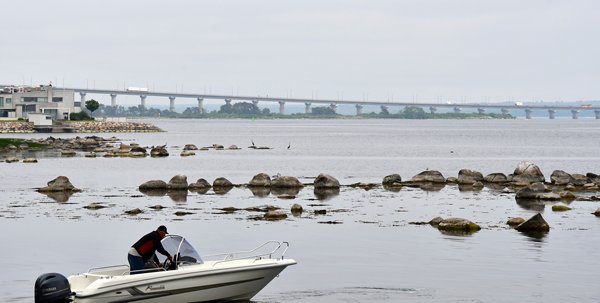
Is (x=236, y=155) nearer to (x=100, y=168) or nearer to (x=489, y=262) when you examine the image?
(x=100, y=168)

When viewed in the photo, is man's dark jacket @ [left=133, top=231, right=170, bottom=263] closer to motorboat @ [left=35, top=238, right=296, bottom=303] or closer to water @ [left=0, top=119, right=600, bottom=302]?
motorboat @ [left=35, top=238, right=296, bottom=303]

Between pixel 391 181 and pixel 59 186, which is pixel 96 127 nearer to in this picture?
pixel 391 181

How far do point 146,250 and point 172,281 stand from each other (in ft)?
3.65

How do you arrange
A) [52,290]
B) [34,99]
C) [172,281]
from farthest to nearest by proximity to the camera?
[34,99], [172,281], [52,290]

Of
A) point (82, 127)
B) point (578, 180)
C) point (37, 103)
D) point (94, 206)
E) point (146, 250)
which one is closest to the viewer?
point (146, 250)

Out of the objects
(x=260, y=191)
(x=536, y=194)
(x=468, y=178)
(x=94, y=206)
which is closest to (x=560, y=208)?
(x=536, y=194)

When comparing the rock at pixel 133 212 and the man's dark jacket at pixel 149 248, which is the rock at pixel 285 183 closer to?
the rock at pixel 133 212

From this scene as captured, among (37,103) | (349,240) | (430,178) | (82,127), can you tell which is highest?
(37,103)

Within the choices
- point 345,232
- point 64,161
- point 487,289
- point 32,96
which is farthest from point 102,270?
point 32,96

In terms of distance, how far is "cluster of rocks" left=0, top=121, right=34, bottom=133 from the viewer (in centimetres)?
16138

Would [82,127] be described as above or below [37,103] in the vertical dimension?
below

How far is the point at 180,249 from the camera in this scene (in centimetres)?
2495

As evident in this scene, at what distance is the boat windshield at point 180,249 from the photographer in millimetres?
24906

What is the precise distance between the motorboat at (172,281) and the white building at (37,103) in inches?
6349
